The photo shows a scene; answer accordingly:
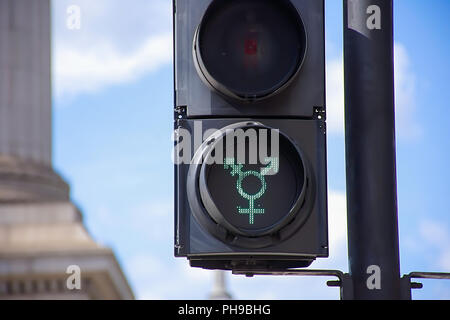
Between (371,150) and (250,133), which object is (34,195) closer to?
(371,150)

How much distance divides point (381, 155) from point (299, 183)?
A: 1.47 ft

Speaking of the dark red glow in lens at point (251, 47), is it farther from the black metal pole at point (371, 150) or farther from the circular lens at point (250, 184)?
the black metal pole at point (371, 150)

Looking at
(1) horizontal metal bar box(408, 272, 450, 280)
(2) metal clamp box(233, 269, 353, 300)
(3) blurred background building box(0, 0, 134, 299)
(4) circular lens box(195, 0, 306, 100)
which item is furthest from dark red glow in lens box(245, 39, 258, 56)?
(3) blurred background building box(0, 0, 134, 299)

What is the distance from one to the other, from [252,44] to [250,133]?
14.9 inches

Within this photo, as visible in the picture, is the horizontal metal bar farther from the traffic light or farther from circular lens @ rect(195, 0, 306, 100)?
circular lens @ rect(195, 0, 306, 100)

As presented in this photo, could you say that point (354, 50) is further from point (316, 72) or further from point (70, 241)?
point (70, 241)

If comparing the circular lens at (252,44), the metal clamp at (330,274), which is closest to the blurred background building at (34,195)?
the metal clamp at (330,274)

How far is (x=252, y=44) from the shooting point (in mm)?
4645

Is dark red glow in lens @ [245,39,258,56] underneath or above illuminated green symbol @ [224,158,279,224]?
above

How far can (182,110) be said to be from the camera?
15.1 ft

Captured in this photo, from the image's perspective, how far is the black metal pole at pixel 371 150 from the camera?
4.70 metres

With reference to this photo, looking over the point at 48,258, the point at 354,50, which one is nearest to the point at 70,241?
the point at 48,258

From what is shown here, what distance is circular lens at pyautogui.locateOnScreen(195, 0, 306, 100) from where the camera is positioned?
463 centimetres
